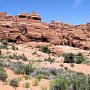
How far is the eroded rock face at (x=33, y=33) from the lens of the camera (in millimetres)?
60103

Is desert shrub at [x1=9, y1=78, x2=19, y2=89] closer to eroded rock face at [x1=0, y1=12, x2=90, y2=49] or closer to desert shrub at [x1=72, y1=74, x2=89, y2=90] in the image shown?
desert shrub at [x1=72, y1=74, x2=89, y2=90]

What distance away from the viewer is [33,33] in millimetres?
61906

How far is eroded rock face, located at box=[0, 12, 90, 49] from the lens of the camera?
2366 inches

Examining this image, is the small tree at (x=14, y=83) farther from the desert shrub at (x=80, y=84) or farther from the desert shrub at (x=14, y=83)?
the desert shrub at (x=80, y=84)

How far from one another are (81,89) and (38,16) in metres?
58.8

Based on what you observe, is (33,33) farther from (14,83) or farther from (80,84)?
(80,84)

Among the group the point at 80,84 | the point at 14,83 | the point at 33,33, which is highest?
the point at 33,33

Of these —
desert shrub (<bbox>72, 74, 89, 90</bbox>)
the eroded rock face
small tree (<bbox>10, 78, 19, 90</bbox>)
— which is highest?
the eroded rock face

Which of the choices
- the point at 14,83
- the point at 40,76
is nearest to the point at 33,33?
the point at 40,76

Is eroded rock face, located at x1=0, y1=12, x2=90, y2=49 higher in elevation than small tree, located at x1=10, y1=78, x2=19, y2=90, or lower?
higher

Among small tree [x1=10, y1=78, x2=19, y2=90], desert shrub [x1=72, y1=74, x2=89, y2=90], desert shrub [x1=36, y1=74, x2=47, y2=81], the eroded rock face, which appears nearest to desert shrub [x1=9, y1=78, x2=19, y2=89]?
small tree [x1=10, y1=78, x2=19, y2=90]

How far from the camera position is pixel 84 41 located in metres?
67.0

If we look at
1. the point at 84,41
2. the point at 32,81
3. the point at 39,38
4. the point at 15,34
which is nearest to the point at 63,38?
the point at 84,41

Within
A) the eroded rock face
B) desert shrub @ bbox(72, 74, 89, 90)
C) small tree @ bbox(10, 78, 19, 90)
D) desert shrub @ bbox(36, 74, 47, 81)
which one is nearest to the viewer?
desert shrub @ bbox(72, 74, 89, 90)
